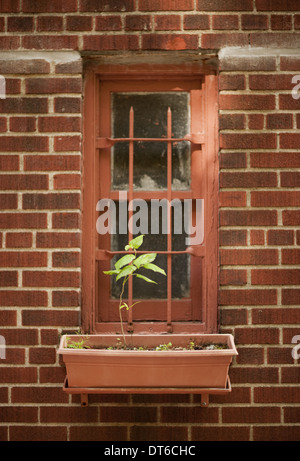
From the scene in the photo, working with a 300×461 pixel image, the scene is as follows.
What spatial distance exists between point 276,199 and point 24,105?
1.24m

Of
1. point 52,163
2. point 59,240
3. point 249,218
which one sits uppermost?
point 52,163

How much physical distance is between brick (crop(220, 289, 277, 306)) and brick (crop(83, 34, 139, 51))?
120 centimetres

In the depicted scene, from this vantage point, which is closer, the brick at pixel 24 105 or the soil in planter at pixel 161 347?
the soil in planter at pixel 161 347

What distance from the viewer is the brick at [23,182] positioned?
1.99 meters

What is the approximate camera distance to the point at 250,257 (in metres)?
1.96

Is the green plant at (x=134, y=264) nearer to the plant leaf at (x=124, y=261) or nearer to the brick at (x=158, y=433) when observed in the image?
the plant leaf at (x=124, y=261)

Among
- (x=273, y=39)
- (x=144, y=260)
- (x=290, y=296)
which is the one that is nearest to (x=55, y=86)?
(x=144, y=260)

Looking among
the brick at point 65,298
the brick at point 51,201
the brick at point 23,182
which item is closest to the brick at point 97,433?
the brick at point 65,298

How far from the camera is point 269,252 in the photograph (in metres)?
1.96

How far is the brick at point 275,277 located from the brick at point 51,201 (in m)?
0.89

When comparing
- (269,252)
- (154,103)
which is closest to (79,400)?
(269,252)

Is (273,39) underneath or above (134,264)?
above

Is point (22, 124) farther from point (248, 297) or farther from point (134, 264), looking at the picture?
point (248, 297)

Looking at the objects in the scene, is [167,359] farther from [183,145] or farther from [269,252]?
[183,145]
